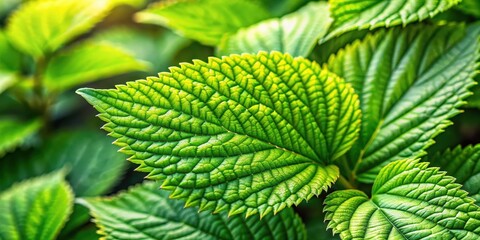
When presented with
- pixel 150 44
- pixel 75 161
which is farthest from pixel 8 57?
pixel 150 44

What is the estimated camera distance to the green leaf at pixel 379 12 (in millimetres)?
763

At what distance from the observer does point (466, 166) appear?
752mm

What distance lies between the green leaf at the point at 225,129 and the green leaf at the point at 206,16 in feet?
1.14

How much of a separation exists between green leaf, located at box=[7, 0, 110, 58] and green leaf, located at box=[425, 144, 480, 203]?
78 centimetres

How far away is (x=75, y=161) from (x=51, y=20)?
0.31m

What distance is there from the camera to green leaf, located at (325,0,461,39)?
763 mm

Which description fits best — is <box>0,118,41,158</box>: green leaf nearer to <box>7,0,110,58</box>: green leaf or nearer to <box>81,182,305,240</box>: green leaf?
<box>7,0,110,58</box>: green leaf

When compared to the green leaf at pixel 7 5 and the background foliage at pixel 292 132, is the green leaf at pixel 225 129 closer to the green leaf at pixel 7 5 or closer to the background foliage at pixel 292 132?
the background foliage at pixel 292 132

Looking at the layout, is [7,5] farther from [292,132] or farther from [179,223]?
[292,132]

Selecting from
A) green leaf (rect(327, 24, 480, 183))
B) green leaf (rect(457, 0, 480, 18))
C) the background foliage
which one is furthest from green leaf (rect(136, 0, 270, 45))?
green leaf (rect(457, 0, 480, 18))

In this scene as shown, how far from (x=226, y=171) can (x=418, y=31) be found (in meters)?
0.39

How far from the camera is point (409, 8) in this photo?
777 mm

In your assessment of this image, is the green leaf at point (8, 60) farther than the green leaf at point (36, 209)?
Yes

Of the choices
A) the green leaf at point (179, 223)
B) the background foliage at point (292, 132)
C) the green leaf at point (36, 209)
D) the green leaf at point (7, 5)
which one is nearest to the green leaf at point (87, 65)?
the background foliage at point (292, 132)
